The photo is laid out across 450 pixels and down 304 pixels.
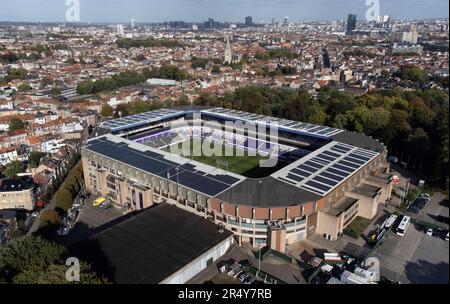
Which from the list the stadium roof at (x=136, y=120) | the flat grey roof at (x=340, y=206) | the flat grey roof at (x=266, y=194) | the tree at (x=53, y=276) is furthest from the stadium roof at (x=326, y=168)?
the stadium roof at (x=136, y=120)

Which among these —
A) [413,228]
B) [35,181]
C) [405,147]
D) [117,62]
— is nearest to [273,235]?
[413,228]

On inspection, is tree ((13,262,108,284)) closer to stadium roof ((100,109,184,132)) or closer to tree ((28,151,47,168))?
stadium roof ((100,109,184,132))

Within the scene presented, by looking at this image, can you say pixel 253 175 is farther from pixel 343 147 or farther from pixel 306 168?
pixel 343 147

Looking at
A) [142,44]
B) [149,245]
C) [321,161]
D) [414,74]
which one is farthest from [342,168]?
[142,44]

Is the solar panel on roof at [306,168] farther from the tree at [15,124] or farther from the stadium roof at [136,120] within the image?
the tree at [15,124]

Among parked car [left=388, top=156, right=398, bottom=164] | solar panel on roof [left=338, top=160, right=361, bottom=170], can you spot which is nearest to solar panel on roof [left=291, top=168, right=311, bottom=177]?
solar panel on roof [left=338, top=160, right=361, bottom=170]
